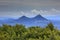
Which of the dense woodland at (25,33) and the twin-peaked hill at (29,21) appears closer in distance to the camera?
the dense woodland at (25,33)

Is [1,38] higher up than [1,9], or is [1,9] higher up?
[1,9]

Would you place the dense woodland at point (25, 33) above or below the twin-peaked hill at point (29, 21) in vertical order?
below

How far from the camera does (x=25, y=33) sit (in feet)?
12.2

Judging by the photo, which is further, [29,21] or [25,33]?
[29,21]

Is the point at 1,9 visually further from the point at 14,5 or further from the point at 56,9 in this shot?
the point at 56,9

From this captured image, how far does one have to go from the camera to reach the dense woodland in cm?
358

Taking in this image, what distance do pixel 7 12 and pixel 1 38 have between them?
1.71 metres

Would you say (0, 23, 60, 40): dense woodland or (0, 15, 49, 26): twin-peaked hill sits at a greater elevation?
(0, 15, 49, 26): twin-peaked hill

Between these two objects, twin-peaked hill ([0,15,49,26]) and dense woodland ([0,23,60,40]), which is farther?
twin-peaked hill ([0,15,49,26])

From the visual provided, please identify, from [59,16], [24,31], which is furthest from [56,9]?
[24,31]

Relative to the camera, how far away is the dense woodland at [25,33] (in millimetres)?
3582

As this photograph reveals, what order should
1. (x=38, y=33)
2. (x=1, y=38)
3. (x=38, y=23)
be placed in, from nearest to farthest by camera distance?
1. (x=1, y=38)
2. (x=38, y=33)
3. (x=38, y=23)

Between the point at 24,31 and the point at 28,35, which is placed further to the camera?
the point at 24,31

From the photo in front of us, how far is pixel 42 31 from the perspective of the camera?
388 centimetres
